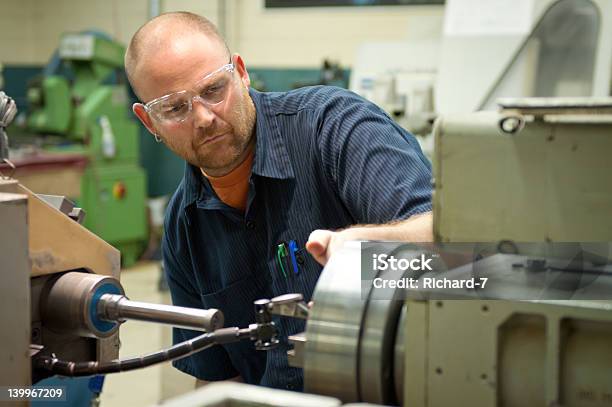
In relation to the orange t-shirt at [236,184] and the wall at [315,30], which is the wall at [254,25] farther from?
the orange t-shirt at [236,184]

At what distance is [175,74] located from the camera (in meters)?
1.43

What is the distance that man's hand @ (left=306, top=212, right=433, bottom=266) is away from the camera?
1.09 m

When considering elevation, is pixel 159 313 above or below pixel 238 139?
below

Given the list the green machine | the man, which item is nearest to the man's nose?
the man

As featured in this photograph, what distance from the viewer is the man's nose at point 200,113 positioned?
56.7 inches

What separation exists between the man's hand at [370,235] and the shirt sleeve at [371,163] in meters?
0.08

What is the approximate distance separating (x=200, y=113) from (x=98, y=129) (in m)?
3.31

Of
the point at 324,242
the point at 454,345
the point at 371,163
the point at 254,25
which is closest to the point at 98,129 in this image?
the point at 254,25

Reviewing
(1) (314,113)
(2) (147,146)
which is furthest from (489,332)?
(2) (147,146)

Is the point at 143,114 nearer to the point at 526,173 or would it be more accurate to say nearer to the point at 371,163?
the point at 371,163

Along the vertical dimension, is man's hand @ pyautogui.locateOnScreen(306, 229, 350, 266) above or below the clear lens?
below

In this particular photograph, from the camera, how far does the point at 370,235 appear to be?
1129 mm

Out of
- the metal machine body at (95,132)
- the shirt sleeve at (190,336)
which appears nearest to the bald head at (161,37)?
the shirt sleeve at (190,336)

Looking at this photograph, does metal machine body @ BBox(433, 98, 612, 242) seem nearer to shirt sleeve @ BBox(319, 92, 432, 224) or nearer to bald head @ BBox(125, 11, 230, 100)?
shirt sleeve @ BBox(319, 92, 432, 224)
